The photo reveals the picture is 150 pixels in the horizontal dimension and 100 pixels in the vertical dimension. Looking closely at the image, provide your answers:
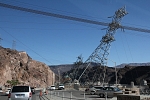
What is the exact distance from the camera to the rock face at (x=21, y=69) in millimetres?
111750

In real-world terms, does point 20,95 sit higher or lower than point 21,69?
lower

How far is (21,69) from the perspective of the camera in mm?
131375

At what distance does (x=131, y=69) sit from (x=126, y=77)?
9408 mm

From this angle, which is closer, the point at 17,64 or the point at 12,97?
the point at 12,97

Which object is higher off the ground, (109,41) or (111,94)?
(109,41)

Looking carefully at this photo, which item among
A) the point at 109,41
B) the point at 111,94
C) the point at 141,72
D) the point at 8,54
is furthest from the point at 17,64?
the point at 111,94

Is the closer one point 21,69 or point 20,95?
point 20,95

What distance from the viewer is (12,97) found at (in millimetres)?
19016

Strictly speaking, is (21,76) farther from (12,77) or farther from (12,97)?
(12,97)

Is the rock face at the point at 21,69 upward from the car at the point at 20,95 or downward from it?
upward

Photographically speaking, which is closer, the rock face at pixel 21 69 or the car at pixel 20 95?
the car at pixel 20 95

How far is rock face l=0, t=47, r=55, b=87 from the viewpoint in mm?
111750

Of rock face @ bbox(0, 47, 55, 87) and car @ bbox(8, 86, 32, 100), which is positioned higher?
rock face @ bbox(0, 47, 55, 87)

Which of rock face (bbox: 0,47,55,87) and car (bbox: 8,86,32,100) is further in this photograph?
rock face (bbox: 0,47,55,87)
